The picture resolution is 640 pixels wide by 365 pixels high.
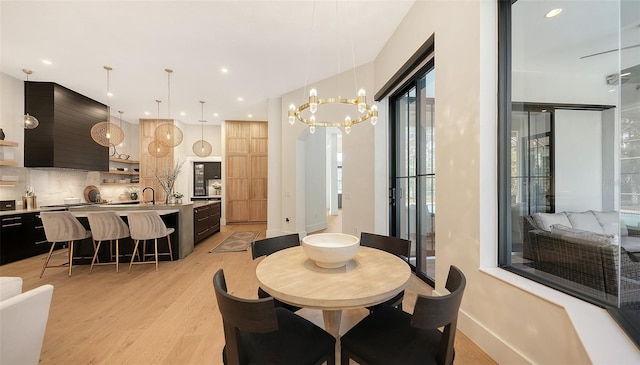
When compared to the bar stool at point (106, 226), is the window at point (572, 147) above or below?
above

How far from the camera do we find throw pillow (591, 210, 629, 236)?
52.9 inches

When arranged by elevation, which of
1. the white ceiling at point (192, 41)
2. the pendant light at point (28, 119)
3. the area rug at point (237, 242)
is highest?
the white ceiling at point (192, 41)

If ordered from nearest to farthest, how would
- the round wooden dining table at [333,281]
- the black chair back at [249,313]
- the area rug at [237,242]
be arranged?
the black chair back at [249,313] < the round wooden dining table at [333,281] < the area rug at [237,242]

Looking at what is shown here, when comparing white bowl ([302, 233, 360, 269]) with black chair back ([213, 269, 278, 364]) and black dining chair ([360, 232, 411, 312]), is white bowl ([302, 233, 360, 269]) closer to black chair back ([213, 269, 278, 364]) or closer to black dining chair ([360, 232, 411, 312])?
black chair back ([213, 269, 278, 364])

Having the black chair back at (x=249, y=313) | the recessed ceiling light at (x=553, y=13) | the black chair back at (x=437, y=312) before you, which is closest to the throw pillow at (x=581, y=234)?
the black chair back at (x=437, y=312)

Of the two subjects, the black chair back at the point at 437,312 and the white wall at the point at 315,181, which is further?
the white wall at the point at 315,181

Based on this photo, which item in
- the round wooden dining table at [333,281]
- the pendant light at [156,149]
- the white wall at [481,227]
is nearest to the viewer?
the round wooden dining table at [333,281]

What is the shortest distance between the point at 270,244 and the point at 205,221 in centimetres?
408

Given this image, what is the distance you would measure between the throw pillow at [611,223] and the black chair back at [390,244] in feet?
3.83

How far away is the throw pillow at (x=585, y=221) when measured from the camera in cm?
159

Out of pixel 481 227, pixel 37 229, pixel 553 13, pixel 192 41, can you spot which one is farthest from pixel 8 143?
pixel 553 13

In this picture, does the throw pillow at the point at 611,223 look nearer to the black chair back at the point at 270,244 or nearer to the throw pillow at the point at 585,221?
the throw pillow at the point at 585,221

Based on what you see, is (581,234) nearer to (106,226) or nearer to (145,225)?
(145,225)

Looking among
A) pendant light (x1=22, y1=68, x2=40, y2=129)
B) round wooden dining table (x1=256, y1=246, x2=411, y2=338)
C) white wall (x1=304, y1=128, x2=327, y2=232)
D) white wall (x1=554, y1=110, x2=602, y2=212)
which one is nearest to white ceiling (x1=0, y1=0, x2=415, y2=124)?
pendant light (x1=22, y1=68, x2=40, y2=129)
